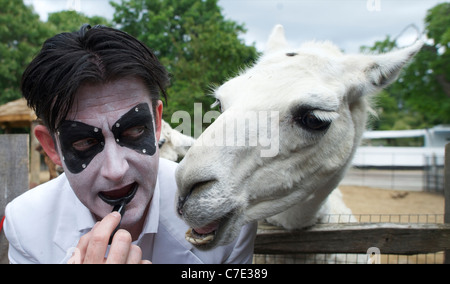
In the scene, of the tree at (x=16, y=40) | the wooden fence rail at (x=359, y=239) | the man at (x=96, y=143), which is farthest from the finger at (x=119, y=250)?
the tree at (x=16, y=40)

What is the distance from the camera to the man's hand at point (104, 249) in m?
1.20

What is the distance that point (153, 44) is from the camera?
13164 mm

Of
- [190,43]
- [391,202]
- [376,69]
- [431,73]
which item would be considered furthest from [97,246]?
[431,73]

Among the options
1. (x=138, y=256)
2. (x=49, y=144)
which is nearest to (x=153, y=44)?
(x=49, y=144)

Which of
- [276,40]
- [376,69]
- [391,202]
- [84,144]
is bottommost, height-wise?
[84,144]

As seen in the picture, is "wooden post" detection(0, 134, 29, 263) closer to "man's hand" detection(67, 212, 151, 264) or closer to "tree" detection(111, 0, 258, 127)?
"tree" detection(111, 0, 258, 127)

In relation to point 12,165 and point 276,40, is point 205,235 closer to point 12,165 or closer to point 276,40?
point 12,165

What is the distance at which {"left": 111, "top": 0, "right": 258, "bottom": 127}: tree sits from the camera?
6.77 metres

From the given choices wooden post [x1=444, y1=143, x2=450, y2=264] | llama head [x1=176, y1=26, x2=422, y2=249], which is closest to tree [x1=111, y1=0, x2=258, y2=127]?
llama head [x1=176, y1=26, x2=422, y2=249]

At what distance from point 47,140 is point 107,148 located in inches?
20.4

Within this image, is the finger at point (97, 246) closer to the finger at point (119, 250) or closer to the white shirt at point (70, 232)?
the finger at point (119, 250)

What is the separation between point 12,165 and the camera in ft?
8.14
